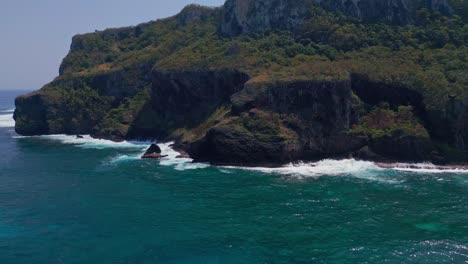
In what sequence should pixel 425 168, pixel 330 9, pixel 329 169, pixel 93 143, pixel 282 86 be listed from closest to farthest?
pixel 329 169, pixel 425 168, pixel 282 86, pixel 93 143, pixel 330 9

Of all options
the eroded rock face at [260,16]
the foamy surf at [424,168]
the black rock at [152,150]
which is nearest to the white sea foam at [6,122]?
the eroded rock face at [260,16]

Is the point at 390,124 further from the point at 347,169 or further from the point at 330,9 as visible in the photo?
the point at 330,9

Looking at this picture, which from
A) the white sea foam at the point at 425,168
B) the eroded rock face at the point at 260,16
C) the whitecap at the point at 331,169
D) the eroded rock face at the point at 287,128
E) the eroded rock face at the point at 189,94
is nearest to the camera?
the whitecap at the point at 331,169

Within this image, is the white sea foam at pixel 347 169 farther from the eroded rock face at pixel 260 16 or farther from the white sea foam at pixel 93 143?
the eroded rock face at pixel 260 16

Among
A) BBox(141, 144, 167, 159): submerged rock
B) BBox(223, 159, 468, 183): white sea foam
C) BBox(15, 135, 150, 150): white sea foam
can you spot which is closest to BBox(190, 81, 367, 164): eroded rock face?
BBox(223, 159, 468, 183): white sea foam

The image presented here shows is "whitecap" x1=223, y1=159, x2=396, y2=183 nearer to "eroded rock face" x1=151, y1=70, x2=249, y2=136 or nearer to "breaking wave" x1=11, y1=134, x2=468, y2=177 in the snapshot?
"breaking wave" x1=11, y1=134, x2=468, y2=177

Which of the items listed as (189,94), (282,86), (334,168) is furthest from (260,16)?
(334,168)
